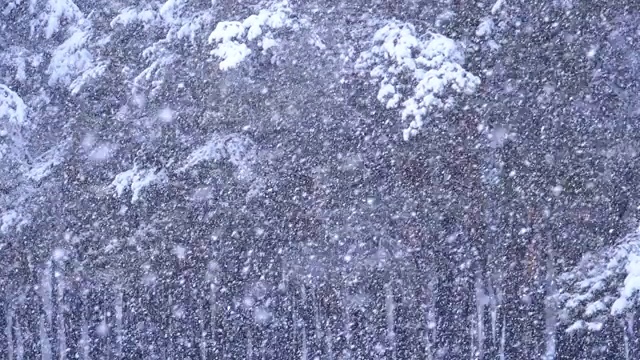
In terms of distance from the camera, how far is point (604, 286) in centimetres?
1061

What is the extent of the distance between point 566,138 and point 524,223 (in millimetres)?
1677

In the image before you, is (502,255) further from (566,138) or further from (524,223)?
(566,138)

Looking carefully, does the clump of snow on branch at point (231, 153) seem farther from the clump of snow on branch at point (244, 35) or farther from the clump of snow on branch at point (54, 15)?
the clump of snow on branch at point (54, 15)

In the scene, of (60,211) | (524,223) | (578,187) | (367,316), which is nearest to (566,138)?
(578,187)

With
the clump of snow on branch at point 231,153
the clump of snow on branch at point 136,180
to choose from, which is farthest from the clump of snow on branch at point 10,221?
the clump of snow on branch at point 231,153

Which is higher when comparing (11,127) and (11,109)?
(11,109)

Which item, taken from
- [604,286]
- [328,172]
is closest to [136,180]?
[328,172]

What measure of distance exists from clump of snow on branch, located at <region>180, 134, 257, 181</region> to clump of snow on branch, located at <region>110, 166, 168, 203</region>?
0.42 m

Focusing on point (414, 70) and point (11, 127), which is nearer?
point (414, 70)

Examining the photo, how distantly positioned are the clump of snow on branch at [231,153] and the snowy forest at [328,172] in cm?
4

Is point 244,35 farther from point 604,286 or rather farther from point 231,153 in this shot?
point 604,286

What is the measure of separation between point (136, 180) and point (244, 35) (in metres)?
3.21

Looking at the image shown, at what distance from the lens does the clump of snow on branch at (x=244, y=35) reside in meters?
12.5

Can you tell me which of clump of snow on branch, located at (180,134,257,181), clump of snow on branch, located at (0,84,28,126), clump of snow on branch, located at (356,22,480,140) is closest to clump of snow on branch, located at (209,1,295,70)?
clump of snow on branch, located at (356,22,480,140)
